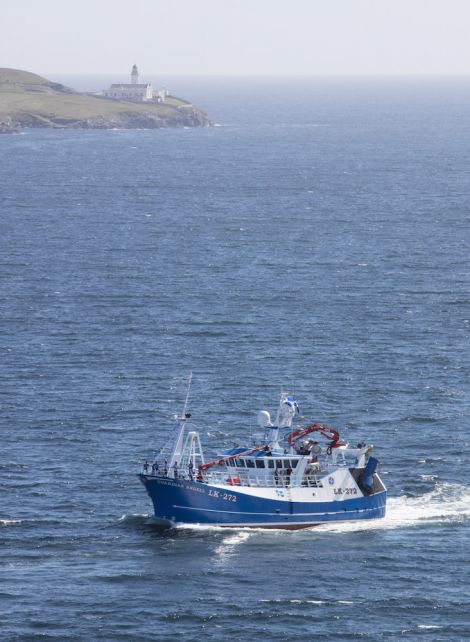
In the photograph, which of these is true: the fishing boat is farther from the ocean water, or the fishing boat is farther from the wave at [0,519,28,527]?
the wave at [0,519,28,527]

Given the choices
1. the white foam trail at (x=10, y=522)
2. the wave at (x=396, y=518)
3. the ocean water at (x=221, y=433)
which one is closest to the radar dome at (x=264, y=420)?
the wave at (x=396, y=518)

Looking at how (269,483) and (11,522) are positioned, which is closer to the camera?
(11,522)

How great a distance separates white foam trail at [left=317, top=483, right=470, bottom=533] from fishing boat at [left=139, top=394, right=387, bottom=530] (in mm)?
982

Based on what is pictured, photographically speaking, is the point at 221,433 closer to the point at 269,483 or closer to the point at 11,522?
the point at 269,483

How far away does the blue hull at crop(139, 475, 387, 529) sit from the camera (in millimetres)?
106062

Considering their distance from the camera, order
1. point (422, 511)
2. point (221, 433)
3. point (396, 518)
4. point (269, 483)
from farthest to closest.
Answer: point (221, 433) → point (422, 511) → point (269, 483) → point (396, 518)

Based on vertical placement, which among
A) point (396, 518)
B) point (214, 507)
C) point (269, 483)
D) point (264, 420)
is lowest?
point (396, 518)

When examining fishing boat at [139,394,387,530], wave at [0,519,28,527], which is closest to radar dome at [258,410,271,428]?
fishing boat at [139,394,387,530]

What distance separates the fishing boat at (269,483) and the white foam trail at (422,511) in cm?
98

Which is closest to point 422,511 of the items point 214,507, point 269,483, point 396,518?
point 396,518

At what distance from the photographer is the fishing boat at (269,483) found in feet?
348

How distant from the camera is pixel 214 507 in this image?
106 meters

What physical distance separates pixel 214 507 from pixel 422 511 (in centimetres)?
1665

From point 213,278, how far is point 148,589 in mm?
104776
